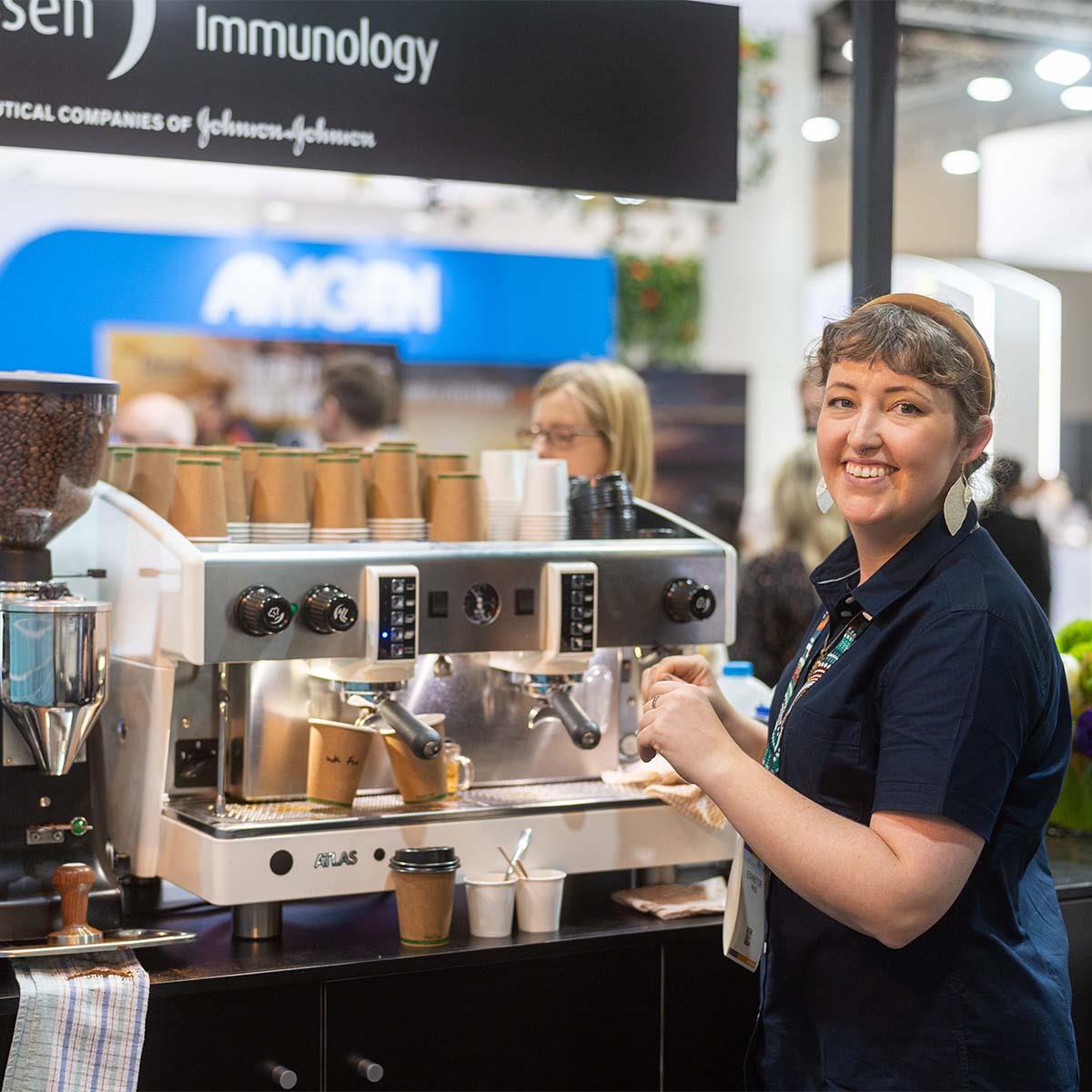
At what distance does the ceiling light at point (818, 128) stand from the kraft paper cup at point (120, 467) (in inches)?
291

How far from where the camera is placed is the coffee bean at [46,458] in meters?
2.11

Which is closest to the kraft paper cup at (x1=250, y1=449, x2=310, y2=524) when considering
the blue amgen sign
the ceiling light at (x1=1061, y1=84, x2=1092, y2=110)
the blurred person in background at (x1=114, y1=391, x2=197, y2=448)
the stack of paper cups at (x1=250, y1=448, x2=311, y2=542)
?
the stack of paper cups at (x1=250, y1=448, x2=311, y2=542)

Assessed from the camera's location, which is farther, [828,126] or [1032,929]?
[828,126]

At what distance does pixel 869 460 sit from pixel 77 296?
6.38 m

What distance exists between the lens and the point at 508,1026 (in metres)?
2.19

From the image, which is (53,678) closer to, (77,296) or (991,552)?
(991,552)

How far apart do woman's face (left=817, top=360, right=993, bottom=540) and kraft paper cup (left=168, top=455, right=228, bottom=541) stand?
94 centimetres

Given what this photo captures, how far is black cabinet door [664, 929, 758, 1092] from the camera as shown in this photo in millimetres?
2299

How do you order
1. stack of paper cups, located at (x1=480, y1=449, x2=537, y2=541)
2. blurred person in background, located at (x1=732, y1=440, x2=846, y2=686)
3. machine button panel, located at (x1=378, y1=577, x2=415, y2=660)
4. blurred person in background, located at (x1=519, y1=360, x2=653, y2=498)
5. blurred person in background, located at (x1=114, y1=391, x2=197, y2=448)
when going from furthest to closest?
1. blurred person in background, located at (x1=114, y1=391, x2=197, y2=448)
2. blurred person in background, located at (x1=732, y1=440, x2=846, y2=686)
3. blurred person in background, located at (x1=519, y1=360, x2=653, y2=498)
4. stack of paper cups, located at (x1=480, y1=449, x2=537, y2=541)
5. machine button panel, located at (x1=378, y1=577, x2=415, y2=660)

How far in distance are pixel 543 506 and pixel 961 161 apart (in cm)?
1220

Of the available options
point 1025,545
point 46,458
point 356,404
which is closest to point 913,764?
point 46,458

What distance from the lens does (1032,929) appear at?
70.9 inches

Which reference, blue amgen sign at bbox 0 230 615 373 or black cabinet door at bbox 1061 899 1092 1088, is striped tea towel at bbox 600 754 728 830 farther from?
blue amgen sign at bbox 0 230 615 373

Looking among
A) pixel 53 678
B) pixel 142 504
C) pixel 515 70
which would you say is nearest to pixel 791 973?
pixel 53 678
